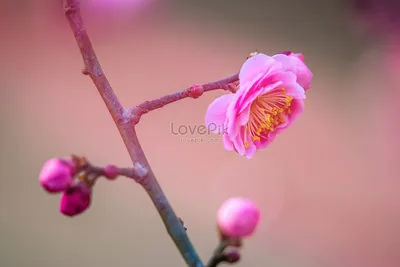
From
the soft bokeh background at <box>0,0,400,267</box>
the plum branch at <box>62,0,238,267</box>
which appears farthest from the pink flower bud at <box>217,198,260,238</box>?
the soft bokeh background at <box>0,0,400,267</box>

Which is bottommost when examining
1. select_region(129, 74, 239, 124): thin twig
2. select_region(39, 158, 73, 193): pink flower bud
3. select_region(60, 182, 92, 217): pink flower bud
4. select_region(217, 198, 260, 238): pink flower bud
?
select_region(217, 198, 260, 238): pink flower bud

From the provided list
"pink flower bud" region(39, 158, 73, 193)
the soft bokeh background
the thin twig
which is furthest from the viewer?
the soft bokeh background

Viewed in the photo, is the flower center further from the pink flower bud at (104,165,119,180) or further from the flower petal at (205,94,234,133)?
the pink flower bud at (104,165,119,180)

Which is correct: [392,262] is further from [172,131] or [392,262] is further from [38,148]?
[38,148]

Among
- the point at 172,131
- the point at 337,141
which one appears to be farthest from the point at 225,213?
the point at 337,141

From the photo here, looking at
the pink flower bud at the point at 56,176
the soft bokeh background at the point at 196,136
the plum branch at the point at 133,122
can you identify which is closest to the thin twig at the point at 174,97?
the plum branch at the point at 133,122

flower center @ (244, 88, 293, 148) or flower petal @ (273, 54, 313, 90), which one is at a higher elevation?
flower petal @ (273, 54, 313, 90)

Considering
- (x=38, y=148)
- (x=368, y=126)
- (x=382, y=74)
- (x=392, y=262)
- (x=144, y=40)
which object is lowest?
(x=392, y=262)

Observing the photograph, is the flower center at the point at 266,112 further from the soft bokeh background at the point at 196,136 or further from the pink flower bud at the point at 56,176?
the soft bokeh background at the point at 196,136
